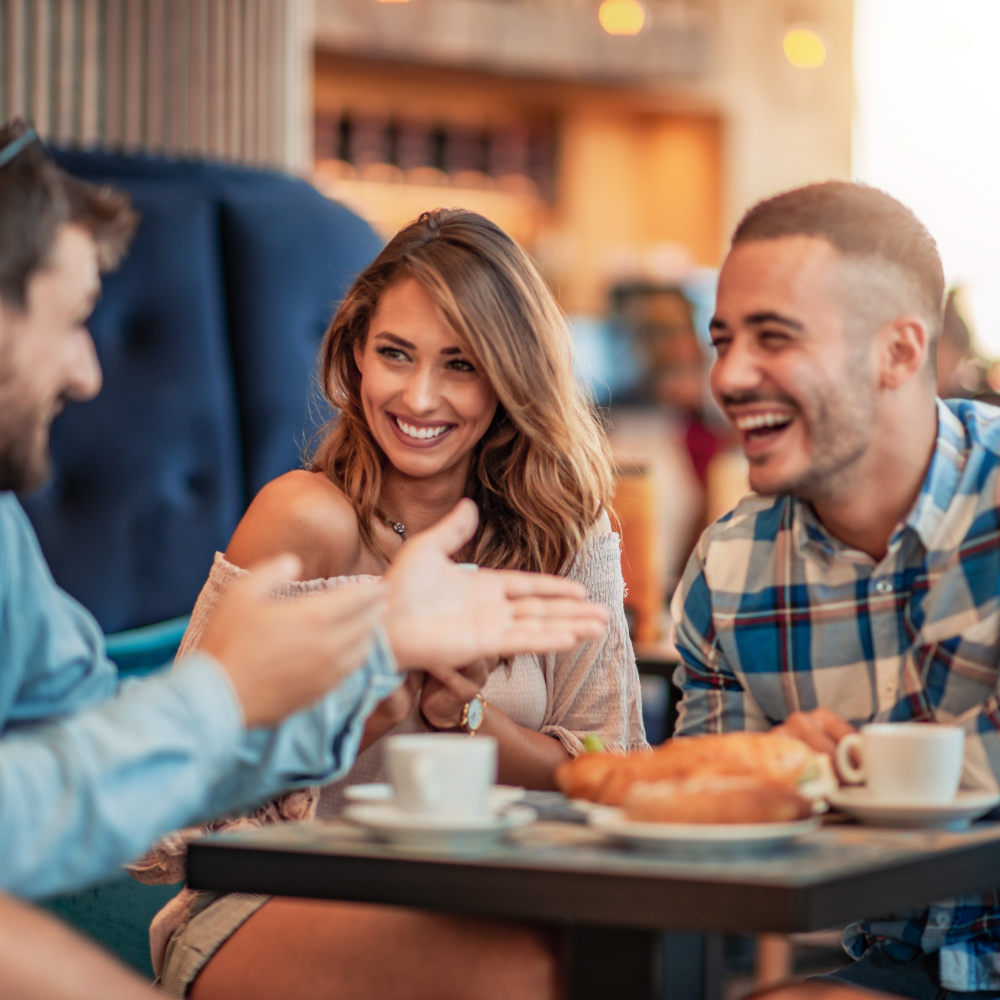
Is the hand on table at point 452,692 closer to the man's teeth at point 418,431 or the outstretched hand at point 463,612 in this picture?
the outstretched hand at point 463,612

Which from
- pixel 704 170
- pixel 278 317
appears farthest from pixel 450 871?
pixel 704 170

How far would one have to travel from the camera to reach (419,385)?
73.0 inches

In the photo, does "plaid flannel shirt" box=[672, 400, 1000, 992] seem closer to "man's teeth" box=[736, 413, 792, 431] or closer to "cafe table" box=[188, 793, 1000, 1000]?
"man's teeth" box=[736, 413, 792, 431]

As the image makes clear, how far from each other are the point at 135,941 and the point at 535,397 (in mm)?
904

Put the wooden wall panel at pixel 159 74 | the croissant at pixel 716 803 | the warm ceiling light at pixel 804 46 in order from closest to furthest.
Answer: the croissant at pixel 716 803, the wooden wall panel at pixel 159 74, the warm ceiling light at pixel 804 46

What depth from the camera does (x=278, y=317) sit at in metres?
2.70

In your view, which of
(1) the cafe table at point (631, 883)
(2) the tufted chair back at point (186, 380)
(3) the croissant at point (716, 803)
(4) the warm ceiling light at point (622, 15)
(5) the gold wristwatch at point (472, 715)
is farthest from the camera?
(4) the warm ceiling light at point (622, 15)

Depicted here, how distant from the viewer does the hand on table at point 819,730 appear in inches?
49.8

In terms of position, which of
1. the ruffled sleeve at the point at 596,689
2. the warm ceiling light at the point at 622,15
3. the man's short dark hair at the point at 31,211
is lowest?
the ruffled sleeve at the point at 596,689

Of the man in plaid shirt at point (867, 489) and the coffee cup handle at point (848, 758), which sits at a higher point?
the man in plaid shirt at point (867, 489)

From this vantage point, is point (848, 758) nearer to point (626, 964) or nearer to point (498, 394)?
point (626, 964)

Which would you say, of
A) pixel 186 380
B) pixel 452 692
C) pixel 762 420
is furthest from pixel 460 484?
pixel 186 380

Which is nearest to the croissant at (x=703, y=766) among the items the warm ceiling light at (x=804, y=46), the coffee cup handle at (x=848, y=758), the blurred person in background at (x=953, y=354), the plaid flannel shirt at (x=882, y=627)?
the coffee cup handle at (x=848, y=758)

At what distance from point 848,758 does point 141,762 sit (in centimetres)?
61
